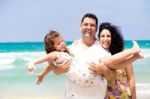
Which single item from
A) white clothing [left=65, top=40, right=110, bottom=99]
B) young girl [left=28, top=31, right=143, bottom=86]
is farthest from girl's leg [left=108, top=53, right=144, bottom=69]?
white clothing [left=65, top=40, right=110, bottom=99]

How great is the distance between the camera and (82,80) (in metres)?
3.82

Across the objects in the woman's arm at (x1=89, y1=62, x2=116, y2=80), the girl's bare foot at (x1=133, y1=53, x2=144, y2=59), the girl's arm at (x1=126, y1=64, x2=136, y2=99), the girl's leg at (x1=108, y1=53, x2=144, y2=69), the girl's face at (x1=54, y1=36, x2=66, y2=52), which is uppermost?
the girl's face at (x1=54, y1=36, x2=66, y2=52)

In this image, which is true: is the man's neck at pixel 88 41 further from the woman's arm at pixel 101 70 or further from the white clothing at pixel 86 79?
the woman's arm at pixel 101 70

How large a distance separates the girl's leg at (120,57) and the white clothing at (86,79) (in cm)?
12

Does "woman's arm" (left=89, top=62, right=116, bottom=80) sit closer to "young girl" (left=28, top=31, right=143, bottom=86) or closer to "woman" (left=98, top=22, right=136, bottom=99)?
"young girl" (left=28, top=31, right=143, bottom=86)

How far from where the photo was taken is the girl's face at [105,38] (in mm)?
4053

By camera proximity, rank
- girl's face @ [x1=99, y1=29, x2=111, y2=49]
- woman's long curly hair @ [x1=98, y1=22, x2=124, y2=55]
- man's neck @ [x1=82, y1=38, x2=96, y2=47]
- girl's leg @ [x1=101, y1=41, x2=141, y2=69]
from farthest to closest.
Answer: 1. woman's long curly hair @ [x1=98, y1=22, x2=124, y2=55]
2. girl's face @ [x1=99, y1=29, x2=111, y2=49]
3. man's neck @ [x1=82, y1=38, x2=96, y2=47]
4. girl's leg @ [x1=101, y1=41, x2=141, y2=69]

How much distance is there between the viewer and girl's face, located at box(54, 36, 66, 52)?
157 inches

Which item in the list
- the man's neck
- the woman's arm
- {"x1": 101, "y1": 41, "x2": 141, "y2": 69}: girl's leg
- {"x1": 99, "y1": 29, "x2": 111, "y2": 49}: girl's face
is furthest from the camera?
{"x1": 99, "y1": 29, "x2": 111, "y2": 49}: girl's face

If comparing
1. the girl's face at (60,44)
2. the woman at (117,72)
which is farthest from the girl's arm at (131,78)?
the girl's face at (60,44)

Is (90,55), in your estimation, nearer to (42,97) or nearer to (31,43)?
(42,97)

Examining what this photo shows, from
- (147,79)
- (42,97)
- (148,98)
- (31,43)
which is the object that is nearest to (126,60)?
(148,98)

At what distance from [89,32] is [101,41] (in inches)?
8.1

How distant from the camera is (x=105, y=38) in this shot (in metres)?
4.09
